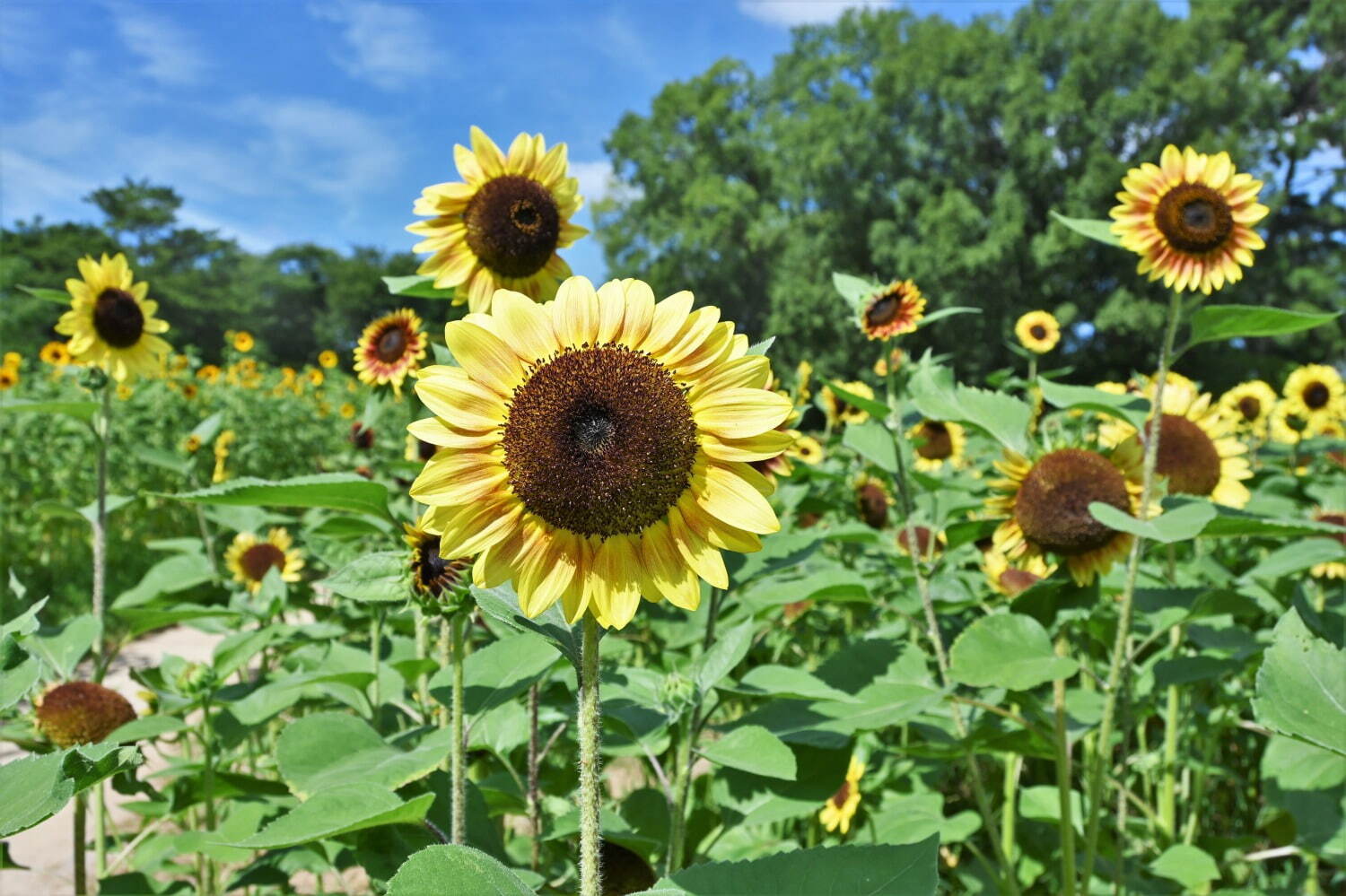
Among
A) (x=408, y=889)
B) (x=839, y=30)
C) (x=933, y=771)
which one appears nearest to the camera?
(x=408, y=889)

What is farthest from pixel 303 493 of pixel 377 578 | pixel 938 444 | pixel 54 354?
pixel 54 354

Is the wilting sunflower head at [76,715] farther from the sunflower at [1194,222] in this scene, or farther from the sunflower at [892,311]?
the sunflower at [1194,222]

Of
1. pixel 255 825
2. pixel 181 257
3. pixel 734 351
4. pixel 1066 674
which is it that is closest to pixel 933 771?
pixel 1066 674

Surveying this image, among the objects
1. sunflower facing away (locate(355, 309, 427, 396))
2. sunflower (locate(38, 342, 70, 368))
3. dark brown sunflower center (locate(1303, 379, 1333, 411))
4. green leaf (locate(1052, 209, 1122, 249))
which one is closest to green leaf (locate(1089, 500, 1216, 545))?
green leaf (locate(1052, 209, 1122, 249))

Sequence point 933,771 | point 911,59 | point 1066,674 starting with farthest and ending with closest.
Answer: point 911,59
point 933,771
point 1066,674

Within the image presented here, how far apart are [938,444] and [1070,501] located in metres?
2.33

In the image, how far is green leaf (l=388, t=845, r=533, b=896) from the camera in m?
0.58

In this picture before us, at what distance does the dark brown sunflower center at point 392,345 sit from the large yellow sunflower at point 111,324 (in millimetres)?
669

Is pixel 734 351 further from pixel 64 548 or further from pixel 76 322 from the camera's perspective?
pixel 64 548

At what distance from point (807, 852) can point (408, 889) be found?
275mm

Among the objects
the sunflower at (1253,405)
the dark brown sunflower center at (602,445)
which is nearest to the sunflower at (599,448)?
the dark brown sunflower center at (602,445)

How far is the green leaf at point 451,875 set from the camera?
58 cm

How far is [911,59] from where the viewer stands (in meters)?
20.3

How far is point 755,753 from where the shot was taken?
3.26 ft
